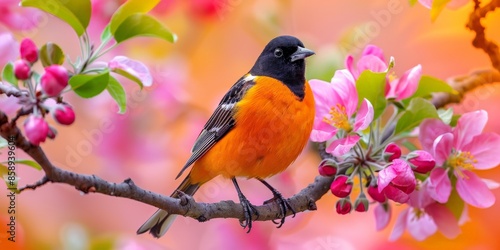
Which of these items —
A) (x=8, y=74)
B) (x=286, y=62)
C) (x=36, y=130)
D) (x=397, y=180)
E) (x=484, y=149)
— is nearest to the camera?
(x=36, y=130)

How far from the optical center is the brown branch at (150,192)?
0.40 meters

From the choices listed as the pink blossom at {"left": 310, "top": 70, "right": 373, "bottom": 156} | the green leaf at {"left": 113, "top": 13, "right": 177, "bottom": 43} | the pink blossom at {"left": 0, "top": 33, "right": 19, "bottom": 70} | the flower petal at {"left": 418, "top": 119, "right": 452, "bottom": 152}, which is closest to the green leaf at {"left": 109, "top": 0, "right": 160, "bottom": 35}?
the green leaf at {"left": 113, "top": 13, "right": 177, "bottom": 43}

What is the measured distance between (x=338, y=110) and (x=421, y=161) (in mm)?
107

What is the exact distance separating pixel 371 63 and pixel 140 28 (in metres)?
0.30

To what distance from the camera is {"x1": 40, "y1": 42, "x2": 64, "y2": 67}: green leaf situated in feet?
1.58

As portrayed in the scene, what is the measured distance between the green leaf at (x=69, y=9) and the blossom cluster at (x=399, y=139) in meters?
0.28

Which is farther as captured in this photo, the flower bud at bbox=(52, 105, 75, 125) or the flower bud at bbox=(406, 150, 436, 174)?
the flower bud at bbox=(406, 150, 436, 174)

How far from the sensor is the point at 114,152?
3.31 ft

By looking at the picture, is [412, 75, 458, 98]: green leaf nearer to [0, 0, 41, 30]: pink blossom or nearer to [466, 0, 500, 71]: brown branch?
[466, 0, 500, 71]: brown branch

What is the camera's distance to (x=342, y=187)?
2.13 feet

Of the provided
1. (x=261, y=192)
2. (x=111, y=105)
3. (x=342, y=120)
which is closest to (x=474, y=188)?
(x=342, y=120)

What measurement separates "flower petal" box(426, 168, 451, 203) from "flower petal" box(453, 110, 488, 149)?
4cm

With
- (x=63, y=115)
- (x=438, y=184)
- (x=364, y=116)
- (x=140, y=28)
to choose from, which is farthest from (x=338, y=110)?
(x=63, y=115)

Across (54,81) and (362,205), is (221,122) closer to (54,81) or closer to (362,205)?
(362,205)
